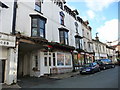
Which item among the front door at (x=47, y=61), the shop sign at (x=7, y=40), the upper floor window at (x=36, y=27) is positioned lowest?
the front door at (x=47, y=61)

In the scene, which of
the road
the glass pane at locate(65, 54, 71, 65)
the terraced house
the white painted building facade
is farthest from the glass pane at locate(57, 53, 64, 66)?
the white painted building facade

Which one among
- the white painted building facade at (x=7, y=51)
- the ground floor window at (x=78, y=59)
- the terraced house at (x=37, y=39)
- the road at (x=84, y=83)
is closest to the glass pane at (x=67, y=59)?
the terraced house at (x=37, y=39)

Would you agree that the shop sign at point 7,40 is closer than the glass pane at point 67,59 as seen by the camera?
Yes

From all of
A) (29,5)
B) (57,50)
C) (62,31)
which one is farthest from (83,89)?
(62,31)

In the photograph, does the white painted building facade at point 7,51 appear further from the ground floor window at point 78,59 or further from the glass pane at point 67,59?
the ground floor window at point 78,59

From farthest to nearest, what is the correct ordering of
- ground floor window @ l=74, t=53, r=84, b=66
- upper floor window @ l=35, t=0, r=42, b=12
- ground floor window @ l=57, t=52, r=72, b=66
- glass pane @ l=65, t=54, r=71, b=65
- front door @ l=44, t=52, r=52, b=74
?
ground floor window @ l=74, t=53, r=84, b=66 → glass pane @ l=65, t=54, r=71, b=65 → ground floor window @ l=57, t=52, r=72, b=66 → front door @ l=44, t=52, r=52, b=74 → upper floor window @ l=35, t=0, r=42, b=12

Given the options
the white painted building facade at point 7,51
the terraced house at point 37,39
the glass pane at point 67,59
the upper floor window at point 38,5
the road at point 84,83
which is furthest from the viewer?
the glass pane at point 67,59

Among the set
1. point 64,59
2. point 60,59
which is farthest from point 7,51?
point 64,59

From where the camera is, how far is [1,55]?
11.0 meters

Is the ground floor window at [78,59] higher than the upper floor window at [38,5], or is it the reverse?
the upper floor window at [38,5]

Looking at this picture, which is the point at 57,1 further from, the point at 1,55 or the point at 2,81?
the point at 2,81

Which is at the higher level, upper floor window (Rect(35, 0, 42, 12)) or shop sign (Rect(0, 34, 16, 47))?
upper floor window (Rect(35, 0, 42, 12))

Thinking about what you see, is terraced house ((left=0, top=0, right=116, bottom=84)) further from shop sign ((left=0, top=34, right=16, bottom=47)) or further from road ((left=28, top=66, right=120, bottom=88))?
road ((left=28, top=66, right=120, bottom=88))

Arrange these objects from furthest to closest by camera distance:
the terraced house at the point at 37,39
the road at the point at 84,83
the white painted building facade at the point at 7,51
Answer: the terraced house at the point at 37,39, the white painted building facade at the point at 7,51, the road at the point at 84,83
